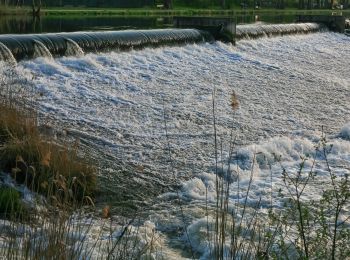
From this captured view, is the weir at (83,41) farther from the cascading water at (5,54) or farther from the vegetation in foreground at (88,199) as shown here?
the vegetation in foreground at (88,199)

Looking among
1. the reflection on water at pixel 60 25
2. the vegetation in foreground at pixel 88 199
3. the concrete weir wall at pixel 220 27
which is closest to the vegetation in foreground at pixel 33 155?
the vegetation in foreground at pixel 88 199

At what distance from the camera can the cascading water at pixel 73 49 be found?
16.2 m

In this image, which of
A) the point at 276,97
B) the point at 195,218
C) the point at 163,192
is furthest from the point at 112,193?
the point at 276,97

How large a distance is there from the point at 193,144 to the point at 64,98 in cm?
311

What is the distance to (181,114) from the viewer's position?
12.2 metres

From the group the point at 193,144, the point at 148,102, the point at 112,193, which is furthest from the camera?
the point at 148,102

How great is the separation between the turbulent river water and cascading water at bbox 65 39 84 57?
31 centimetres

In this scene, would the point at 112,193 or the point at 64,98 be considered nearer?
the point at 112,193

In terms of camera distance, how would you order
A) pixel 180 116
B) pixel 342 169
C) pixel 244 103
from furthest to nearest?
pixel 244 103 < pixel 180 116 < pixel 342 169

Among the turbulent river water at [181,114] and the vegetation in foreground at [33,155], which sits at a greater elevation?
Answer: the vegetation in foreground at [33,155]

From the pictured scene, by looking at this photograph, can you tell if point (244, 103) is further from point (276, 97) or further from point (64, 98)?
point (64, 98)

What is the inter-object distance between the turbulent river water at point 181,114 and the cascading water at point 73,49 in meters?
0.31

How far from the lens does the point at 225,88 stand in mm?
15312

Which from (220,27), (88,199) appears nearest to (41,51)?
(220,27)
